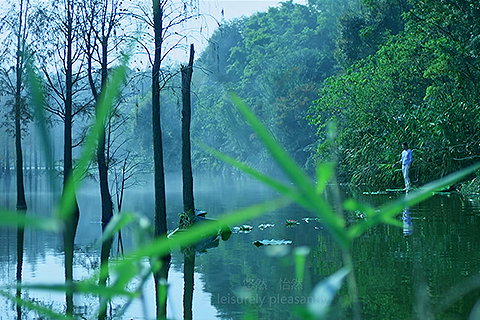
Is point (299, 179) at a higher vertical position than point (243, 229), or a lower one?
higher

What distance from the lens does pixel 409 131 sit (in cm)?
2536

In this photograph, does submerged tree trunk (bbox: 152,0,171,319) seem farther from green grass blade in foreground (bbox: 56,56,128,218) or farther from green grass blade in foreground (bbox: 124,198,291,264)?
green grass blade in foreground (bbox: 124,198,291,264)

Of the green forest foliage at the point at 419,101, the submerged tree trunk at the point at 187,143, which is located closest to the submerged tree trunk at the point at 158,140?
the submerged tree trunk at the point at 187,143

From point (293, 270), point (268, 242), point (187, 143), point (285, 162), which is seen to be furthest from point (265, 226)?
point (285, 162)

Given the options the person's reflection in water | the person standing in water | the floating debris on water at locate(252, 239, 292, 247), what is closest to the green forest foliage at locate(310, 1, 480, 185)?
the person standing in water

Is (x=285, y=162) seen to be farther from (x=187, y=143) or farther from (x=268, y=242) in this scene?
(x=187, y=143)

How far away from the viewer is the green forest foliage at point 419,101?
76.2 feet

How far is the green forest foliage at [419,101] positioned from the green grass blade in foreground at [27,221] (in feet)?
68.4

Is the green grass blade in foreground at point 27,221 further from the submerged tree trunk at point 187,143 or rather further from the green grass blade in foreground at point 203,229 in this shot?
the submerged tree trunk at point 187,143

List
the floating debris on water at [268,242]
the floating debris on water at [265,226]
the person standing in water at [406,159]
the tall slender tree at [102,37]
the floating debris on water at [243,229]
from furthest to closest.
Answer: the person standing in water at [406,159]
the tall slender tree at [102,37]
the floating debris on water at [265,226]
the floating debris on water at [243,229]
the floating debris on water at [268,242]

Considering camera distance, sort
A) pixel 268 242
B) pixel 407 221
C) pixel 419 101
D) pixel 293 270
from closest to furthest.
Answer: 1. pixel 293 270
2. pixel 268 242
3. pixel 407 221
4. pixel 419 101

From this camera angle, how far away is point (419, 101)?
95.9 ft

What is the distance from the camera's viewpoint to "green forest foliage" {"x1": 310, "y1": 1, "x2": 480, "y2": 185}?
2323 cm

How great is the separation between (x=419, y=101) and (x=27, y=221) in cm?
2941
